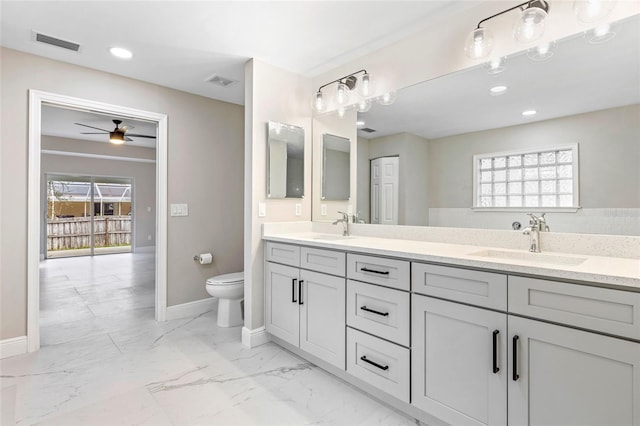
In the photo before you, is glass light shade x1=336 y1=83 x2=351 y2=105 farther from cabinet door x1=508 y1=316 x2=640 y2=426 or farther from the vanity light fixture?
cabinet door x1=508 y1=316 x2=640 y2=426

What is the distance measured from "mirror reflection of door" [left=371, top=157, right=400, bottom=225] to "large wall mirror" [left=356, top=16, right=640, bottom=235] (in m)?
0.05

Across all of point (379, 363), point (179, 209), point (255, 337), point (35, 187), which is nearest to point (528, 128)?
point (379, 363)

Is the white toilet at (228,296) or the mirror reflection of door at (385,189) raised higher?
the mirror reflection of door at (385,189)

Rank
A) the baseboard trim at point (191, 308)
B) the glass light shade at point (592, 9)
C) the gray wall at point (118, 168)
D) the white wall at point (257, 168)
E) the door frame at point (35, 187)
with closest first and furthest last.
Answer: the glass light shade at point (592, 9), the door frame at point (35, 187), the white wall at point (257, 168), the baseboard trim at point (191, 308), the gray wall at point (118, 168)

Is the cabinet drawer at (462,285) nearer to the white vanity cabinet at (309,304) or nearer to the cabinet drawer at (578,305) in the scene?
the cabinet drawer at (578,305)

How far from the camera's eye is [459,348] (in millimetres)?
1475

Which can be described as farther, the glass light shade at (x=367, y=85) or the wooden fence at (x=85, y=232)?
the wooden fence at (x=85, y=232)

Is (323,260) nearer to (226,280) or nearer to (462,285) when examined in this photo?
(462,285)

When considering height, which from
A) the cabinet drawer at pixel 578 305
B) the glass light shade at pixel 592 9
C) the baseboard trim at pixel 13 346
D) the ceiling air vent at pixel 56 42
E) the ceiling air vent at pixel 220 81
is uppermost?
the ceiling air vent at pixel 220 81

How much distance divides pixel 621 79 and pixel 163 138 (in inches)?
138

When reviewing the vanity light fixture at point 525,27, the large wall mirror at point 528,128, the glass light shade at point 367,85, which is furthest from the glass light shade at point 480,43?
the glass light shade at point 367,85

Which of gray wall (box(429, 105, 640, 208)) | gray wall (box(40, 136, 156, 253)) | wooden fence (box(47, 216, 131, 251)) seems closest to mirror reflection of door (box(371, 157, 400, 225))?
gray wall (box(429, 105, 640, 208))

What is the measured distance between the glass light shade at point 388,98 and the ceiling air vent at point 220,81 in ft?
5.09

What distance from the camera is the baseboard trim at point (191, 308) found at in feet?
10.8
